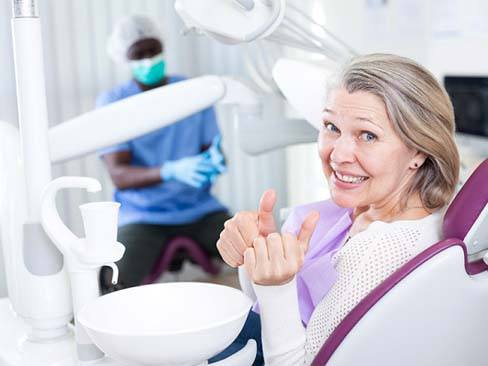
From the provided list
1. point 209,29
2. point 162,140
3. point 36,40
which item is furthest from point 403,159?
point 162,140

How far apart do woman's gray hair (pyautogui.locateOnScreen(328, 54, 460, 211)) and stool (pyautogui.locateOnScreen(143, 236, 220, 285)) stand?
1809mm

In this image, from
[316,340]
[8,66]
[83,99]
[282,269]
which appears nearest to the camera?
[282,269]

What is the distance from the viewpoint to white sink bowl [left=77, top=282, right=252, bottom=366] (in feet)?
2.83

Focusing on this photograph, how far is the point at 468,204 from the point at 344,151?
0.21 meters

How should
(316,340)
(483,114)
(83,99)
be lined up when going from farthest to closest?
(83,99) → (483,114) → (316,340)

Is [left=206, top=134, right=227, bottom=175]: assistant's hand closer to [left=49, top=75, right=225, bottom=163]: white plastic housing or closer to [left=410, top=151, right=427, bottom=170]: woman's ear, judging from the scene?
[left=49, top=75, right=225, bottom=163]: white plastic housing

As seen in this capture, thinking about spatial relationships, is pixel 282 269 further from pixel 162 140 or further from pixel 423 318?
pixel 162 140

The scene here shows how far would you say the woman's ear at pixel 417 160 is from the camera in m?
1.16

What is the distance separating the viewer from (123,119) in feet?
3.98

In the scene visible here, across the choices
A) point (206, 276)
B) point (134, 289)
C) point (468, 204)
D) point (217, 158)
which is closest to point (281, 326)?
point (134, 289)

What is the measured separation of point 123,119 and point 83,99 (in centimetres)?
211

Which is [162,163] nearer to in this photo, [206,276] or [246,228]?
[206,276]

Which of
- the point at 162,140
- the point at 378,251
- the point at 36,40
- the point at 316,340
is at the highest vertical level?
the point at 36,40

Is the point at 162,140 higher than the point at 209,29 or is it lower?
lower
